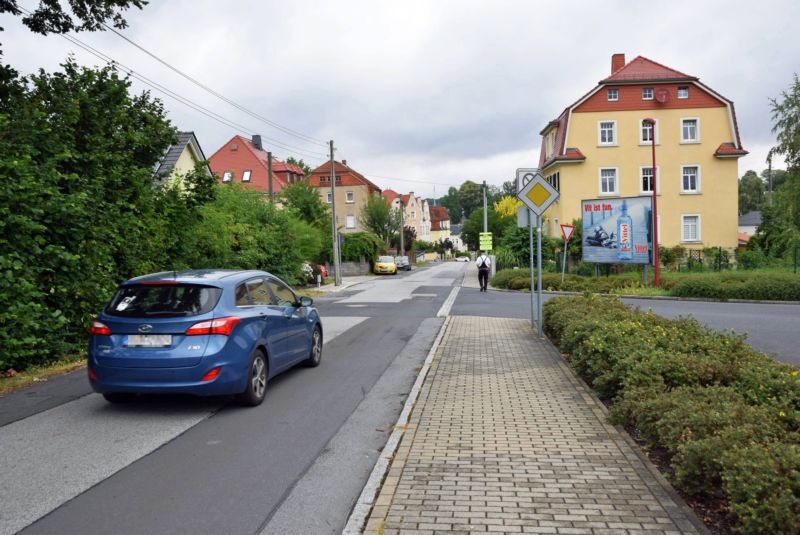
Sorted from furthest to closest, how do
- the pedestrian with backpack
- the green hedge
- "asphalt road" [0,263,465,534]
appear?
the pedestrian with backpack, "asphalt road" [0,263,465,534], the green hedge

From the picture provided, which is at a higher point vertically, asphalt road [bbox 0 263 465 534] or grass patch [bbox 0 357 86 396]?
grass patch [bbox 0 357 86 396]

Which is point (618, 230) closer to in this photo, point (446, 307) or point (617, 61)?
point (446, 307)

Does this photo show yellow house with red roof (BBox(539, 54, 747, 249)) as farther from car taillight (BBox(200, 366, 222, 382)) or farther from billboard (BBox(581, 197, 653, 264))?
car taillight (BBox(200, 366, 222, 382))

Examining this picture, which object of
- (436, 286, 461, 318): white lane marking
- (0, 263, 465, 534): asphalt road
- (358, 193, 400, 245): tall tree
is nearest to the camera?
(0, 263, 465, 534): asphalt road

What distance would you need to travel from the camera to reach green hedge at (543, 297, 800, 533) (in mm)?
3465

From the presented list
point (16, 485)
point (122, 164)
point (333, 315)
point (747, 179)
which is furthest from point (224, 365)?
point (747, 179)

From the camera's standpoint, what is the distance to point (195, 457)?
17.8 feet

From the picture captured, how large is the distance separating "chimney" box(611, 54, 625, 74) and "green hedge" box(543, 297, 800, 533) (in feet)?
135

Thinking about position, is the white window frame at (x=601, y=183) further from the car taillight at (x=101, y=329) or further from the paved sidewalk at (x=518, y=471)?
the car taillight at (x=101, y=329)

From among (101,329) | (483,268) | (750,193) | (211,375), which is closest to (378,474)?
(211,375)

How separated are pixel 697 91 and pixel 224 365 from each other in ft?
136

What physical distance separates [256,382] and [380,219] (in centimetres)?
6115


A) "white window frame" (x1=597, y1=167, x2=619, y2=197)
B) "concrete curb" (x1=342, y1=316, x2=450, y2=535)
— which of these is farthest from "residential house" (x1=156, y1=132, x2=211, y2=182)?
"white window frame" (x1=597, y1=167, x2=619, y2=197)

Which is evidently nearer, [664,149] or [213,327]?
[213,327]
